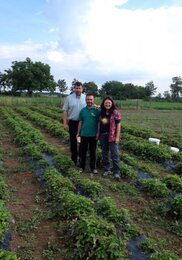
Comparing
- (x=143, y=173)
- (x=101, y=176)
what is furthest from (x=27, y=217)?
(x=143, y=173)

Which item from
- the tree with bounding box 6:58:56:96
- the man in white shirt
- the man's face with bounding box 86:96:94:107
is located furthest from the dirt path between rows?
the tree with bounding box 6:58:56:96

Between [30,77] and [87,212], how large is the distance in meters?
68.9

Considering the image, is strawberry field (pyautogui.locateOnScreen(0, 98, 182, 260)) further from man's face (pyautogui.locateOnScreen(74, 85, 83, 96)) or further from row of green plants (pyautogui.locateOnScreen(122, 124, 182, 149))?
row of green plants (pyautogui.locateOnScreen(122, 124, 182, 149))

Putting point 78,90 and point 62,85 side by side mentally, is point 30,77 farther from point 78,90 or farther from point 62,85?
point 78,90

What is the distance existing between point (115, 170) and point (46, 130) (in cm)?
834

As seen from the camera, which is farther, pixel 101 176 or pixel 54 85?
pixel 54 85

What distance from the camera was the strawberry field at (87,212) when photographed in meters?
4.24

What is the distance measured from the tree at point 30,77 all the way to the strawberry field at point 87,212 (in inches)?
2565

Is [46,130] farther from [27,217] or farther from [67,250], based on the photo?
[67,250]

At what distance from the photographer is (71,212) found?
16.6 feet

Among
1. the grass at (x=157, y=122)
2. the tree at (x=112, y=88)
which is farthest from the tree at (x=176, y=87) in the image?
the grass at (x=157, y=122)

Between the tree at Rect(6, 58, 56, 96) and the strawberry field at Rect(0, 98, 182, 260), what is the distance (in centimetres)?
6516

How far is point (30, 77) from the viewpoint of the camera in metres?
71.6

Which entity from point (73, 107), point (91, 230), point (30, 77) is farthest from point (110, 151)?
point (30, 77)
